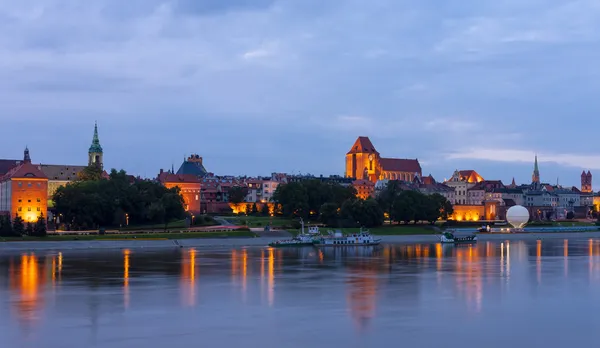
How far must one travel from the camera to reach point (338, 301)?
123ft

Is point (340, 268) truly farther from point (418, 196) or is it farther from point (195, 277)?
point (418, 196)

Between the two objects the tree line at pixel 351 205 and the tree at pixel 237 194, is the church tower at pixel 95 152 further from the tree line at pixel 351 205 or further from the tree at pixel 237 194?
the tree line at pixel 351 205

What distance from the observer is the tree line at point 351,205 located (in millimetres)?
102250

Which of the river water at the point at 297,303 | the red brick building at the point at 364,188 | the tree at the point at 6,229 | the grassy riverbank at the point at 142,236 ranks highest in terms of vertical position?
the red brick building at the point at 364,188

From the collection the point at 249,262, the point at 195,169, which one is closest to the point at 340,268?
the point at 249,262

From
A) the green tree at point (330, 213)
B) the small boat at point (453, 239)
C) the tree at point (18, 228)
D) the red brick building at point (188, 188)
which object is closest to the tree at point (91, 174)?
the red brick building at point (188, 188)

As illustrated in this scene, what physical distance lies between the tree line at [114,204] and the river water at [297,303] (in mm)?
27937

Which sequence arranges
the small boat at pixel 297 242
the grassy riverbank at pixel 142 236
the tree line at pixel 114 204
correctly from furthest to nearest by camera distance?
the tree line at pixel 114 204
the small boat at pixel 297 242
the grassy riverbank at pixel 142 236

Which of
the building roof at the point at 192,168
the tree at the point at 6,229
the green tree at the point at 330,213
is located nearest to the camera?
the tree at the point at 6,229

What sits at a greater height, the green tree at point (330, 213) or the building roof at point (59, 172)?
the building roof at point (59, 172)

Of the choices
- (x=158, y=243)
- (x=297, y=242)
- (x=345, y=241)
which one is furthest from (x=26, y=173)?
(x=345, y=241)

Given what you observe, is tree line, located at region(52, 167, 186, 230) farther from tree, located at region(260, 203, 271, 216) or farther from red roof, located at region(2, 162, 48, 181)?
tree, located at region(260, 203, 271, 216)

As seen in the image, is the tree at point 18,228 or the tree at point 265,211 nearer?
the tree at point 18,228

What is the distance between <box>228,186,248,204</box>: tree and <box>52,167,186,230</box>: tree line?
35.3 m
